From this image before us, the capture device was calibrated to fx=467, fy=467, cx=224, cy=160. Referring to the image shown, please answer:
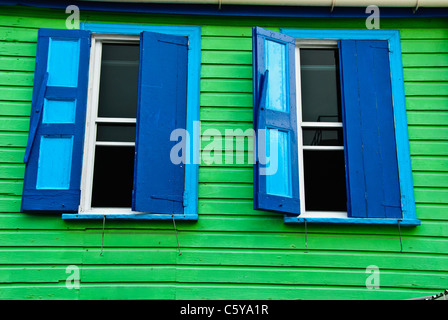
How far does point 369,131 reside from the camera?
4.52 m

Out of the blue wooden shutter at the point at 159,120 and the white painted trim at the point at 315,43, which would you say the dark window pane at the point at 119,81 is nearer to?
the blue wooden shutter at the point at 159,120

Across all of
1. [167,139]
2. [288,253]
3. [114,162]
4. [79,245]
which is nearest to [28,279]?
[79,245]

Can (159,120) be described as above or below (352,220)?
above

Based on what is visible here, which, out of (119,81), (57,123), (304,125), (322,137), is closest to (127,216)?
(57,123)

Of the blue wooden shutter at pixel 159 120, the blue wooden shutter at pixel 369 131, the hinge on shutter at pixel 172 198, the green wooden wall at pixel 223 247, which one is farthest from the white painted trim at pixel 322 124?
the hinge on shutter at pixel 172 198

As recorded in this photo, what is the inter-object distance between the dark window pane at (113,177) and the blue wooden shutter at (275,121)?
4.20 ft

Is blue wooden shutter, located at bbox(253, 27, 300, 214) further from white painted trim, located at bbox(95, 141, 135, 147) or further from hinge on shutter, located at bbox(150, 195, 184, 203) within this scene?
white painted trim, located at bbox(95, 141, 135, 147)

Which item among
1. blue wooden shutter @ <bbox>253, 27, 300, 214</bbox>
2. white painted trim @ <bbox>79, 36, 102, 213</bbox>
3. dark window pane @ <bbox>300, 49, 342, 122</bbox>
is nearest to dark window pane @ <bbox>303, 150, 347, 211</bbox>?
blue wooden shutter @ <bbox>253, 27, 300, 214</bbox>

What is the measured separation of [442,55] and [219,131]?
95.4 inches

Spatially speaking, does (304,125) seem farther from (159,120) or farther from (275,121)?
(159,120)

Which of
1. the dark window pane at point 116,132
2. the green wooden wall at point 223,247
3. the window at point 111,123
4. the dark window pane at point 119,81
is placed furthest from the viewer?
the dark window pane at point 119,81

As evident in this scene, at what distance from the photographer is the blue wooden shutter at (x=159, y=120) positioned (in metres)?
4.25

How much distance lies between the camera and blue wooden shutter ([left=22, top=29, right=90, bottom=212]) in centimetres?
426

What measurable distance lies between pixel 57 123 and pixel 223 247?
195 cm
